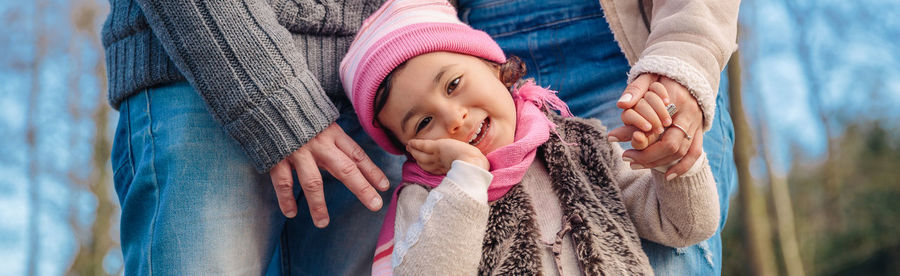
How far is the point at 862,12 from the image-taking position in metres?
4.99

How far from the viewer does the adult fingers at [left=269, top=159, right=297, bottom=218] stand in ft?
4.01

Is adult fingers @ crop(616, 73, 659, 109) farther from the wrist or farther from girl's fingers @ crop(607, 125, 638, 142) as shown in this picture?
the wrist

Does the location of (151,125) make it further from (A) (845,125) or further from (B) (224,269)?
(A) (845,125)

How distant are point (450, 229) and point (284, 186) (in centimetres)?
35

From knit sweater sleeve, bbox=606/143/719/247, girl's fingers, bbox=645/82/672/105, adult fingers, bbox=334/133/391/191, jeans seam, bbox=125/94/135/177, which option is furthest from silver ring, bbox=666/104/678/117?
jeans seam, bbox=125/94/135/177

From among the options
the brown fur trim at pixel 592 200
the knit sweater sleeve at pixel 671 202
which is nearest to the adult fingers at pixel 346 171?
the brown fur trim at pixel 592 200

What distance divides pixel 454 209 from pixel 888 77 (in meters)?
5.63

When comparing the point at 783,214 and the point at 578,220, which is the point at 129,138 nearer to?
the point at 578,220

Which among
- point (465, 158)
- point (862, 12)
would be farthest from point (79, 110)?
point (862, 12)

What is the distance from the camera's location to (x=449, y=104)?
1194 mm

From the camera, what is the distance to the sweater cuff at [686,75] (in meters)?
1.06

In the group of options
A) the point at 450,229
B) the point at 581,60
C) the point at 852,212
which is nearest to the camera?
the point at 450,229

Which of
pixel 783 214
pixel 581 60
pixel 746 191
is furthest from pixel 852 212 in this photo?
pixel 581 60

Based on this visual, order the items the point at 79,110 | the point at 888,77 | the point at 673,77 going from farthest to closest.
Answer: the point at 79,110
the point at 888,77
the point at 673,77
